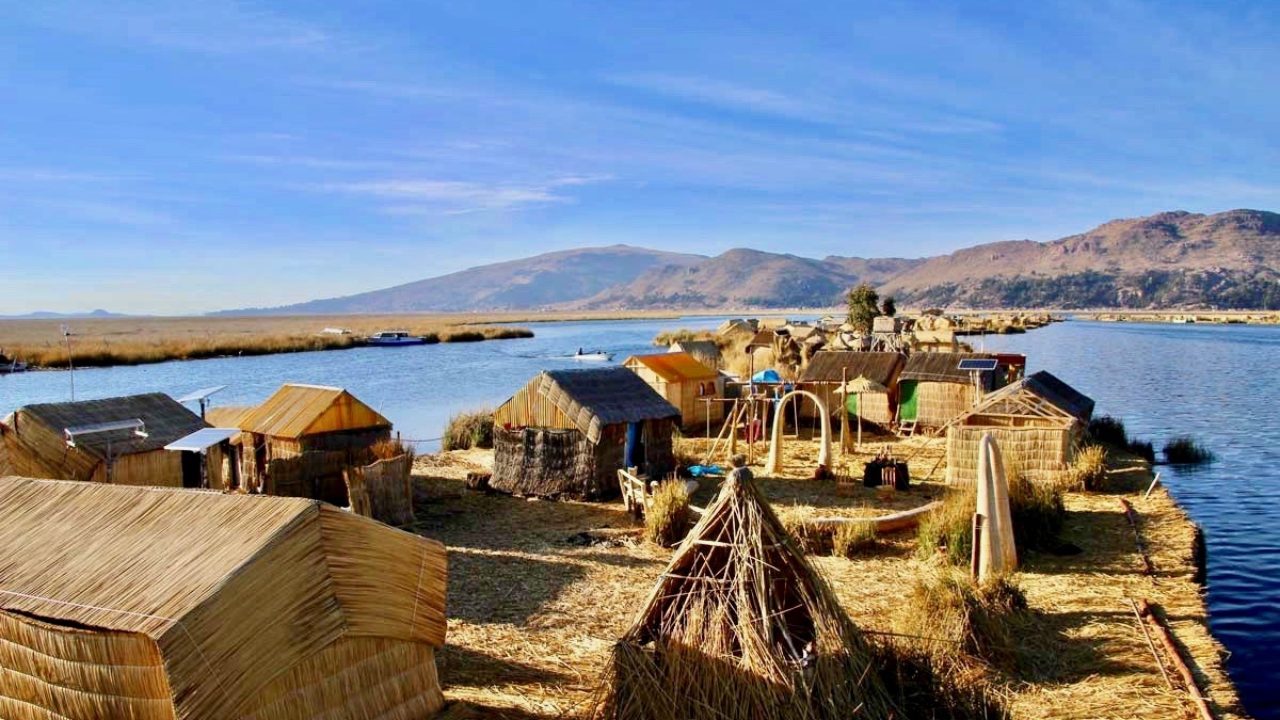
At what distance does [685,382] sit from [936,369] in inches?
254

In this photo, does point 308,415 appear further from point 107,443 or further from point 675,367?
point 675,367

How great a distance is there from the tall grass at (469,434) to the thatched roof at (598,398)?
675 cm

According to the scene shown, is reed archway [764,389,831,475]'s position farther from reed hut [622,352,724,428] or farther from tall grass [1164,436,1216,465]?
tall grass [1164,436,1216,465]

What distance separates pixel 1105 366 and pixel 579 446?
43024 mm

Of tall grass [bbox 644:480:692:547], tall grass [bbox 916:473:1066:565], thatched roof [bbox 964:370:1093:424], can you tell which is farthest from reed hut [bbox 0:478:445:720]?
thatched roof [bbox 964:370:1093:424]

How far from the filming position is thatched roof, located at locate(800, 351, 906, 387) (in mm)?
25219

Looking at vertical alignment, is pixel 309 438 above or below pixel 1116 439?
above

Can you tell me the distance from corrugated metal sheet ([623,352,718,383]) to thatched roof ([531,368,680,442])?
6.11m

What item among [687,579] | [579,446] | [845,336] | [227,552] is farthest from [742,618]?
[845,336]

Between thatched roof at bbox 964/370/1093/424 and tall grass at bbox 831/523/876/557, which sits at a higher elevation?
thatched roof at bbox 964/370/1093/424

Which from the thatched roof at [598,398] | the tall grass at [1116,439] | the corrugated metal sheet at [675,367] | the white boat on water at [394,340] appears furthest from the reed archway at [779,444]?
the white boat on water at [394,340]

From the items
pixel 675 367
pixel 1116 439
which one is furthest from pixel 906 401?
pixel 675 367

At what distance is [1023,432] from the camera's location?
17078mm

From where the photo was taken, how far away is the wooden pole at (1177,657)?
7.65 m
